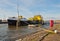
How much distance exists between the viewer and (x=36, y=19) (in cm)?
7719

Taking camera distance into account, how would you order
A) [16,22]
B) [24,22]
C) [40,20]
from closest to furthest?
[16,22], [24,22], [40,20]

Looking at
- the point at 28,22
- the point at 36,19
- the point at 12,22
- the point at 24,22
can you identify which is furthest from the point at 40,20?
the point at 12,22

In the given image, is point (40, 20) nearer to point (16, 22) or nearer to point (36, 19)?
point (36, 19)

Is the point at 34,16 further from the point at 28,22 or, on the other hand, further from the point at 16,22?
the point at 16,22

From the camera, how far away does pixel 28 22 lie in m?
69.4

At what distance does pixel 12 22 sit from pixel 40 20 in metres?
20.0

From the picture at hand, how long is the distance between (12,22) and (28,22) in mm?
10434

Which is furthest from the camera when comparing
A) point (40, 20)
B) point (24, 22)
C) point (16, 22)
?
point (40, 20)

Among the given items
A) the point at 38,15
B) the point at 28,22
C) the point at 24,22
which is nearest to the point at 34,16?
the point at 38,15

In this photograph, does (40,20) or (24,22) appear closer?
(24,22)

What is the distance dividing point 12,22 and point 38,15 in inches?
901

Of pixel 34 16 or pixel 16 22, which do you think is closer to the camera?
pixel 16 22

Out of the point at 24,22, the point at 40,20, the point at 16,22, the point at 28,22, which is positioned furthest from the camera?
the point at 40,20

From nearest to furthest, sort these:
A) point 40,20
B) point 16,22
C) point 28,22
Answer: point 16,22 → point 28,22 → point 40,20
